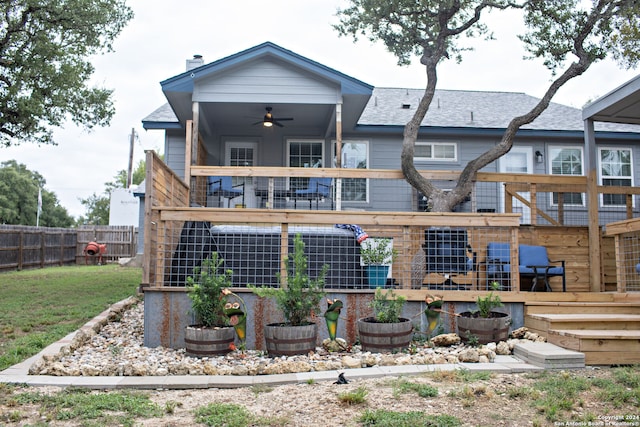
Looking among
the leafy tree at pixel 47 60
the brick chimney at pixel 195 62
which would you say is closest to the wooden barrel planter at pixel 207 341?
the leafy tree at pixel 47 60

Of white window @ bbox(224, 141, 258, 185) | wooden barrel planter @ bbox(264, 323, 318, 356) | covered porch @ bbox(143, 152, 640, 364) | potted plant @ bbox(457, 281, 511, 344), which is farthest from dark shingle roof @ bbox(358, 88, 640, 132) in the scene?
wooden barrel planter @ bbox(264, 323, 318, 356)

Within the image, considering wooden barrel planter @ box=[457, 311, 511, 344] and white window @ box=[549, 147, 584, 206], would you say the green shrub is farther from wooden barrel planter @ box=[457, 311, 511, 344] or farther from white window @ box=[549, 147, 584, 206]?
white window @ box=[549, 147, 584, 206]

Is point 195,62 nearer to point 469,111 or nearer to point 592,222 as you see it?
point 469,111

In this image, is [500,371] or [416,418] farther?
[500,371]

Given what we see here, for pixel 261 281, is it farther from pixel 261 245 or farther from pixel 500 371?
pixel 500 371

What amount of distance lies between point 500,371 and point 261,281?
8.98ft

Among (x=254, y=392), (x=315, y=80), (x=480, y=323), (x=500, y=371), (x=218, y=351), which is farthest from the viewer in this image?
(x=315, y=80)

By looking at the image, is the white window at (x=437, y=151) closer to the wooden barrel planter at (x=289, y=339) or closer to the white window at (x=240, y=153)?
the white window at (x=240, y=153)

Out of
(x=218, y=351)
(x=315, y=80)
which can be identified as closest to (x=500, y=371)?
(x=218, y=351)

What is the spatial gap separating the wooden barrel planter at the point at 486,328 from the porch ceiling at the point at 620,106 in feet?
11.6

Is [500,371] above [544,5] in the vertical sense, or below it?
below

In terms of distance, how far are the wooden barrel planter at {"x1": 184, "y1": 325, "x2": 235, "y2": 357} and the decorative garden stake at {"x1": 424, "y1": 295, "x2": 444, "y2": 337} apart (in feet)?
6.54

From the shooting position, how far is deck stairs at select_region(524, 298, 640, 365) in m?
4.61

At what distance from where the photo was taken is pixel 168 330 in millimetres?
5410
